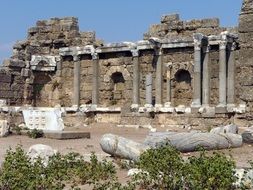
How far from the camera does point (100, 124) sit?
82.8ft

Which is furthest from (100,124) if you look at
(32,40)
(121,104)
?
(32,40)

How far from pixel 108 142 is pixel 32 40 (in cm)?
1989

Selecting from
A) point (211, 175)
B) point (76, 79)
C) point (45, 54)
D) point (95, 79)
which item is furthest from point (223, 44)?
point (211, 175)

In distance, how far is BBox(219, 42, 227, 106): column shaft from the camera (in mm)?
22453

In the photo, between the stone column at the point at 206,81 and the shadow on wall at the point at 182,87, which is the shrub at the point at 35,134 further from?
the shadow on wall at the point at 182,87

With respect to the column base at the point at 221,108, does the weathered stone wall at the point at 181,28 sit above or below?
above

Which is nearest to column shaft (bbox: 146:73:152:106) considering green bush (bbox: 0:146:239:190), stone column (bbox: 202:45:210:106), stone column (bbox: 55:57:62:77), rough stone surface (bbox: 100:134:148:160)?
stone column (bbox: 202:45:210:106)

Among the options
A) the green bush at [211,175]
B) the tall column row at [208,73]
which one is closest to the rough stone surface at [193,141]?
the green bush at [211,175]

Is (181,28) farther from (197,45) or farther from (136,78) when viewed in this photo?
(136,78)

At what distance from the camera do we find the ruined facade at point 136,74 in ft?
74.5

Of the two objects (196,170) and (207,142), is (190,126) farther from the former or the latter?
(196,170)

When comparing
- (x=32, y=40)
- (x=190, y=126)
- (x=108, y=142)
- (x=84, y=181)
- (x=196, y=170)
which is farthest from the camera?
(x=32, y=40)

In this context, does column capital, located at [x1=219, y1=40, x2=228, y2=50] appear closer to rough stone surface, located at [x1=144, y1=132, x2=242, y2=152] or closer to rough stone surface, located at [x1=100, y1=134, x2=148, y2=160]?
rough stone surface, located at [x1=144, y1=132, x2=242, y2=152]

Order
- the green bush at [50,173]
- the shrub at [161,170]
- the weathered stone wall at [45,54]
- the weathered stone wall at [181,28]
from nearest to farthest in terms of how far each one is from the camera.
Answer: the green bush at [50,173]
the shrub at [161,170]
the weathered stone wall at [181,28]
the weathered stone wall at [45,54]
